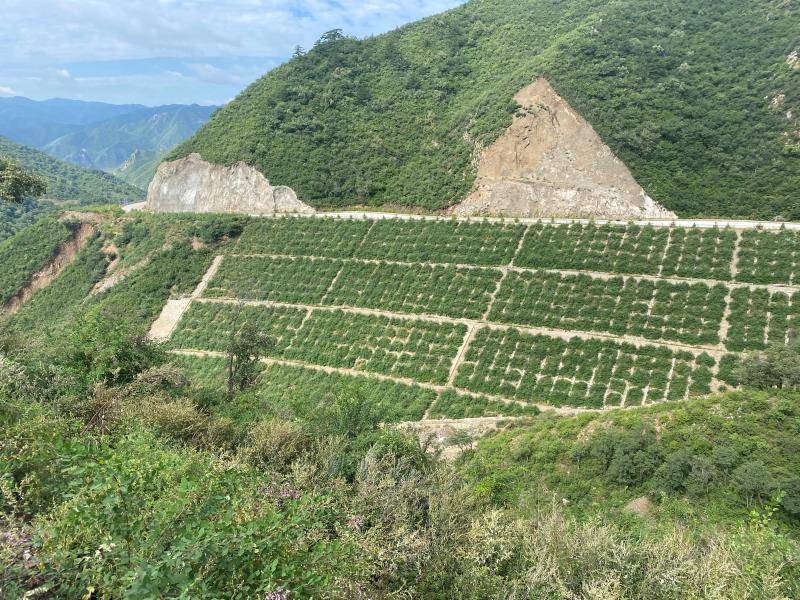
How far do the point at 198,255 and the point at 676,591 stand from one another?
46.5 metres

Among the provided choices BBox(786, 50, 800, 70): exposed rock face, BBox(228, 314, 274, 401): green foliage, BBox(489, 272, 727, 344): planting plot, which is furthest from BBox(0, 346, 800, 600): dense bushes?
BBox(786, 50, 800, 70): exposed rock face

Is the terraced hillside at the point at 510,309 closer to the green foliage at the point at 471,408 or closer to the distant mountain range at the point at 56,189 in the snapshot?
the green foliage at the point at 471,408

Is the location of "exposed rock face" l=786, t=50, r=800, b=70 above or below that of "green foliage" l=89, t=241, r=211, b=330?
below

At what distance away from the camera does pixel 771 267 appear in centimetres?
2842

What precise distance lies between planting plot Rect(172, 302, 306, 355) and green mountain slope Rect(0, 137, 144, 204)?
3352 inches

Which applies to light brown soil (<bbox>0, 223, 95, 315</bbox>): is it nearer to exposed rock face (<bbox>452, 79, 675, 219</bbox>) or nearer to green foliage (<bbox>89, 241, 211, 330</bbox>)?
green foliage (<bbox>89, 241, 211, 330</bbox>)

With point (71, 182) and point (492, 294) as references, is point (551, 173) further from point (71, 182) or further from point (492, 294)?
point (71, 182)

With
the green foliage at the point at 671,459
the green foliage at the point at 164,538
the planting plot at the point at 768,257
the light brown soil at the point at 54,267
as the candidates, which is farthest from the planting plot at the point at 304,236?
the green foliage at the point at 164,538

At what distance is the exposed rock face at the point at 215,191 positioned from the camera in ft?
172

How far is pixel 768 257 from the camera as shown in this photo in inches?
1145

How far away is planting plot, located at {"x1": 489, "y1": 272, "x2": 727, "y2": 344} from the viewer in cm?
2698

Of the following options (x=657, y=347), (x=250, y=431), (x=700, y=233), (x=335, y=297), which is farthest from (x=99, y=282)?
(x=700, y=233)

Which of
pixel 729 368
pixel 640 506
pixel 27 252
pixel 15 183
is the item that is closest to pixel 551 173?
pixel 729 368

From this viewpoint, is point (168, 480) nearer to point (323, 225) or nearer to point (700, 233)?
point (700, 233)
